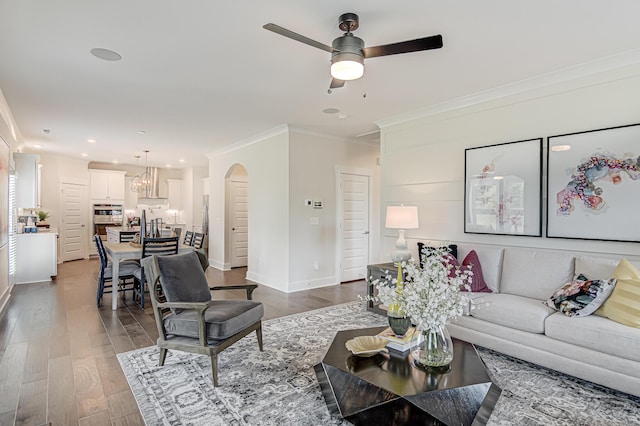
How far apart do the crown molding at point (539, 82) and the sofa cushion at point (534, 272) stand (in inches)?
65.9

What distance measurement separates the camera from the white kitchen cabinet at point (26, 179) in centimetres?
612

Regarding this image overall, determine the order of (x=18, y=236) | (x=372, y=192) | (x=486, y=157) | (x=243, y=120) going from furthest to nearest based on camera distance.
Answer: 1. (x=372, y=192)
2. (x=18, y=236)
3. (x=243, y=120)
4. (x=486, y=157)

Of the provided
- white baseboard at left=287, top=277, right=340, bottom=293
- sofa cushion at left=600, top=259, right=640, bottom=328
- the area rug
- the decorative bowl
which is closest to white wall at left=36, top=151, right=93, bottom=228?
white baseboard at left=287, top=277, right=340, bottom=293

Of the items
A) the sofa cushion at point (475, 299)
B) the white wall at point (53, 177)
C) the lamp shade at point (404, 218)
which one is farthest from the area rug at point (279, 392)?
the white wall at point (53, 177)

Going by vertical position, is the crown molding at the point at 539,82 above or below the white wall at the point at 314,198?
above

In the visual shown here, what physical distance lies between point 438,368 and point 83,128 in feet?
21.4

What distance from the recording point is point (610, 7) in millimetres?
2383

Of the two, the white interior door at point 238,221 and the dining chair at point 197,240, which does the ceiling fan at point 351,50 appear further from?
the white interior door at point 238,221

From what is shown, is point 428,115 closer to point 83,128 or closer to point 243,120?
point 243,120

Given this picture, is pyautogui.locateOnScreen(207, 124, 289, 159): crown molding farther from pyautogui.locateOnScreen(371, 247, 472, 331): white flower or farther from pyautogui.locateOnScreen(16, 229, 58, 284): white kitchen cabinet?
pyautogui.locateOnScreen(371, 247, 472, 331): white flower

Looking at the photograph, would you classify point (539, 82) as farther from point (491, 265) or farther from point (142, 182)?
point (142, 182)

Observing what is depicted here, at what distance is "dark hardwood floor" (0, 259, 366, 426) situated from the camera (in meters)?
2.36

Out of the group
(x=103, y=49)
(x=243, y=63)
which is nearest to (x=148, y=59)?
(x=103, y=49)

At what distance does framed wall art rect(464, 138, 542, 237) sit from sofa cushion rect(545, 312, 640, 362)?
3.73 feet
